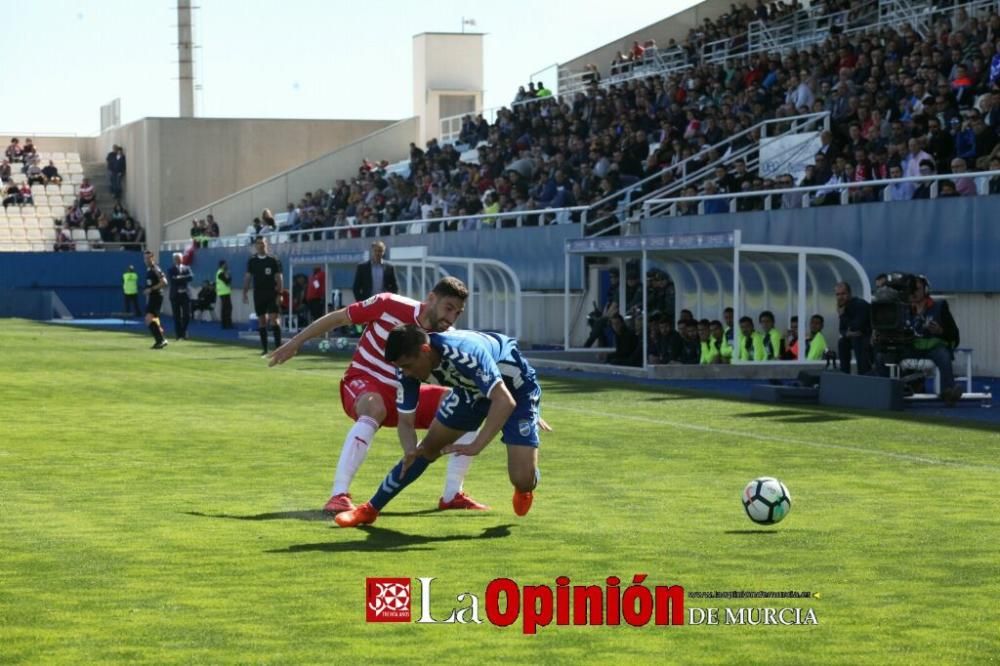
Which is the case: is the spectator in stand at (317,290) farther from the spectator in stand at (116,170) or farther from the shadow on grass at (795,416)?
the spectator in stand at (116,170)

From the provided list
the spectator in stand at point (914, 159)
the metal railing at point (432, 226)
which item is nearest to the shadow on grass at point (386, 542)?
the spectator in stand at point (914, 159)

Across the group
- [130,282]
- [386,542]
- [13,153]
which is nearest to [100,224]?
[13,153]

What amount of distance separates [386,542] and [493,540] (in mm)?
592

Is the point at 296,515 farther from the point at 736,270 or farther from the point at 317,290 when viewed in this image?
the point at 317,290

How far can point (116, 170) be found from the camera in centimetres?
7156

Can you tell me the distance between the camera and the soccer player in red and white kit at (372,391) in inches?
449

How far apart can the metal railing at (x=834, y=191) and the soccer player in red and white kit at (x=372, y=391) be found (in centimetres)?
1359

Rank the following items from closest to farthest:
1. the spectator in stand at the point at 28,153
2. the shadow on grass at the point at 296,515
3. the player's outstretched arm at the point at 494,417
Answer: the player's outstretched arm at the point at 494,417
the shadow on grass at the point at 296,515
the spectator in stand at the point at 28,153

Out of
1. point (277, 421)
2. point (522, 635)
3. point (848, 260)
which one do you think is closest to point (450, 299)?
point (522, 635)

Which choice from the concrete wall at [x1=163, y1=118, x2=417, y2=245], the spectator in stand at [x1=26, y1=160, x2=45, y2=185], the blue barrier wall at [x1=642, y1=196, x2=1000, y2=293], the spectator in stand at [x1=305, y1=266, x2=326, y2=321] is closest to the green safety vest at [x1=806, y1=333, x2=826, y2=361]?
the blue barrier wall at [x1=642, y1=196, x2=1000, y2=293]

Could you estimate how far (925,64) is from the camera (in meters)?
28.5

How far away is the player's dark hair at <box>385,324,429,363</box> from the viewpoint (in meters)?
9.28

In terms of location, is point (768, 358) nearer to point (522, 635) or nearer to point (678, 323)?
point (678, 323)

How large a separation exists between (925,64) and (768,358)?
18.0ft
